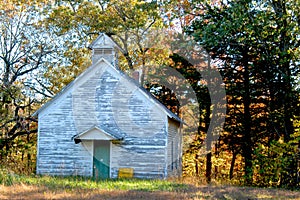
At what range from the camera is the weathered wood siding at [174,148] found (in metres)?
19.0

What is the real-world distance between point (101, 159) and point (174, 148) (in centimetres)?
472

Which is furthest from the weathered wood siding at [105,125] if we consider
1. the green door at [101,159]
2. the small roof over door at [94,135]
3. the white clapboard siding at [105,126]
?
the small roof over door at [94,135]

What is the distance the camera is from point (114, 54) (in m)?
19.8

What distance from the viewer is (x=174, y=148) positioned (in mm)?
20969

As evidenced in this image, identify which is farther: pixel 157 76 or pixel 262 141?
pixel 157 76

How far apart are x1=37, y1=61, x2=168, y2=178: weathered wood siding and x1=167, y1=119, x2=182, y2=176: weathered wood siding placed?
49.3 inches

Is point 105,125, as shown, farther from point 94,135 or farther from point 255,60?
point 255,60

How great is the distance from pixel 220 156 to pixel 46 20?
16.1 metres

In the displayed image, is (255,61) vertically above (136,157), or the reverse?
(255,61)

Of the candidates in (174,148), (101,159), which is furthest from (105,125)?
(174,148)

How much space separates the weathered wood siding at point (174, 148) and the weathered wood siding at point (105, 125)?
1253 millimetres

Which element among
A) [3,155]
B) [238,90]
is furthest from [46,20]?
[238,90]

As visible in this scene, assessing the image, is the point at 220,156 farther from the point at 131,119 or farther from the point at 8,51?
the point at 8,51

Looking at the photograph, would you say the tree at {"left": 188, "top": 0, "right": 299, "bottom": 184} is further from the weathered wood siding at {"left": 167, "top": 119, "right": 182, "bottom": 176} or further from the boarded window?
the boarded window
